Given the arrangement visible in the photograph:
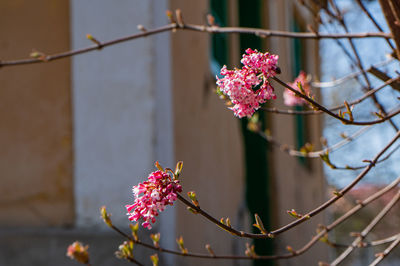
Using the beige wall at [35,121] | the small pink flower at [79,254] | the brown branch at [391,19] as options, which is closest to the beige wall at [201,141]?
the beige wall at [35,121]

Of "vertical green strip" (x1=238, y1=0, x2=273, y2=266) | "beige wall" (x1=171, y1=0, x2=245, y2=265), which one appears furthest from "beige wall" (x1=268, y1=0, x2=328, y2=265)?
"beige wall" (x1=171, y1=0, x2=245, y2=265)

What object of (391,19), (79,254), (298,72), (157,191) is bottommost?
(79,254)

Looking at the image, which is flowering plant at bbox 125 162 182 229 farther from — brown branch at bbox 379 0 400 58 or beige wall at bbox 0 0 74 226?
beige wall at bbox 0 0 74 226

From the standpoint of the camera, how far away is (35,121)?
3.52m

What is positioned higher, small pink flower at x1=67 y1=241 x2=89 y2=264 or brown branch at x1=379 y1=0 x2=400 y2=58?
brown branch at x1=379 y1=0 x2=400 y2=58

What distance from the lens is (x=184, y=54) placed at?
388 cm

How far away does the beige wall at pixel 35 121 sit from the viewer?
3402mm

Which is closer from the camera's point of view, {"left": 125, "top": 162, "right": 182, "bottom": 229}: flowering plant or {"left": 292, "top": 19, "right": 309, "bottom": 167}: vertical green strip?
{"left": 125, "top": 162, "right": 182, "bottom": 229}: flowering plant

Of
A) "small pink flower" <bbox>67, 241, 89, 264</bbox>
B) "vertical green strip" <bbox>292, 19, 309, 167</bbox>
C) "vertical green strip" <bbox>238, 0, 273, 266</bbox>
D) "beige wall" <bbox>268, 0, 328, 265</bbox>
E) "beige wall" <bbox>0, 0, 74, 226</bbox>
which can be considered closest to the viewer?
"small pink flower" <bbox>67, 241, 89, 264</bbox>

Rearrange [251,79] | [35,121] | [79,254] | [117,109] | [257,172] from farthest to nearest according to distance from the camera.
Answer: [257,172] → [35,121] → [117,109] → [79,254] → [251,79]

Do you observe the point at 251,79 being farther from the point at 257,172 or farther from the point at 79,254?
the point at 257,172

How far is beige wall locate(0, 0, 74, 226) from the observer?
11.2 ft

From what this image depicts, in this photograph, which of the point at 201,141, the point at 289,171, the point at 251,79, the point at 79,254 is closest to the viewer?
the point at 251,79

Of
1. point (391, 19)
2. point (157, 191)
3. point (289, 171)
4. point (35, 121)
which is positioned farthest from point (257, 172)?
point (157, 191)
